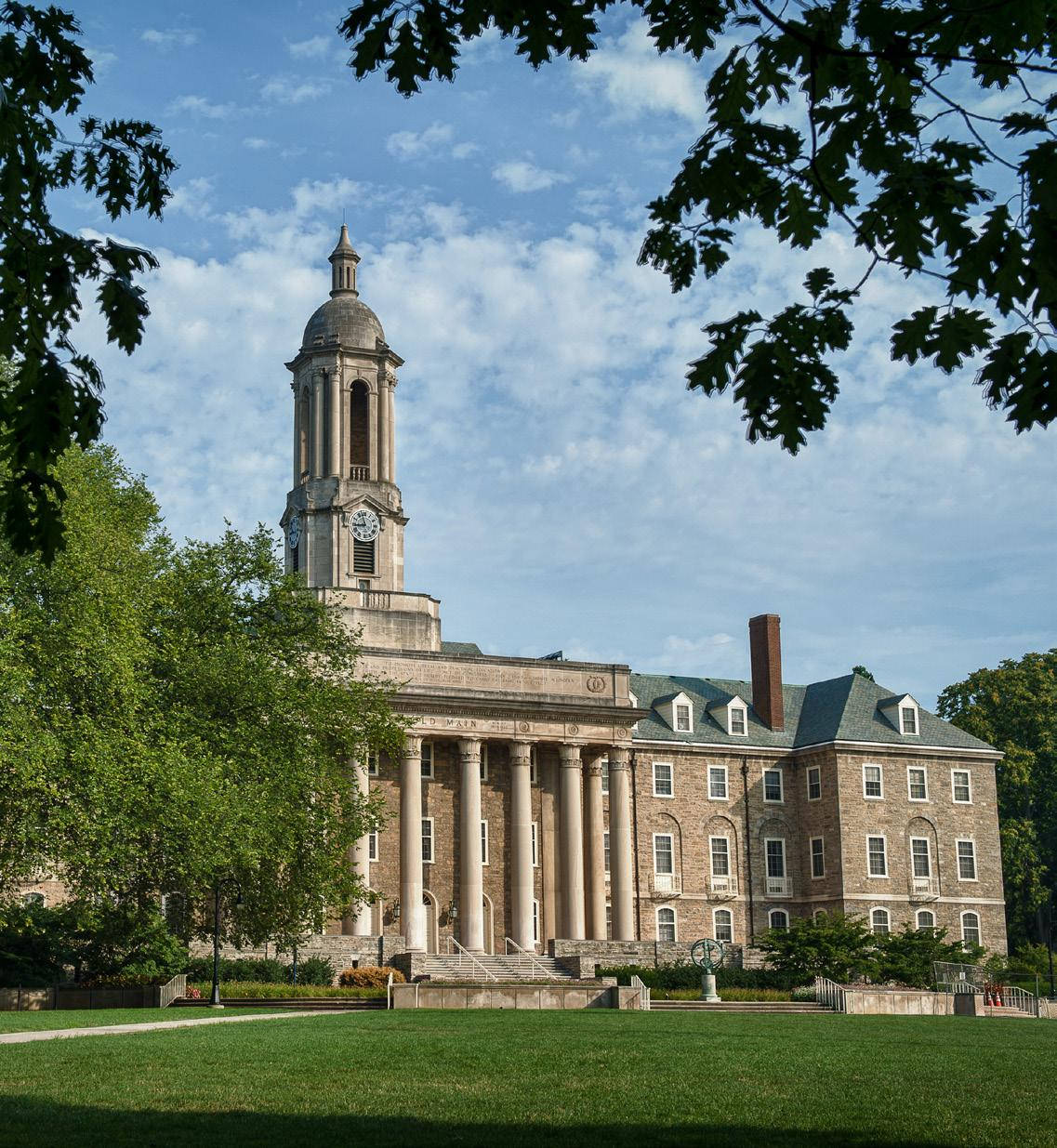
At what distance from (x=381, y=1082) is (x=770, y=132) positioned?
12016 millimetres

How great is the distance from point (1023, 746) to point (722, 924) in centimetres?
2259

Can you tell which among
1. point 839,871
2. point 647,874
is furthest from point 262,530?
point 839,871

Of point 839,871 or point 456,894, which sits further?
point 839,871

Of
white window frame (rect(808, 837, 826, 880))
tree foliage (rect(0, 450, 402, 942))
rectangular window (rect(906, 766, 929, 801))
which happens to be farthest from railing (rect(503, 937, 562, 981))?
rectangular window (rect(906, 766, 929, 801))

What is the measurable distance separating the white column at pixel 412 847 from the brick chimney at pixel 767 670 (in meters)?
19.4

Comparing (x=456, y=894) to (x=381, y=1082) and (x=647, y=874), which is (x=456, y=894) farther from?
(x=381, y=1082)

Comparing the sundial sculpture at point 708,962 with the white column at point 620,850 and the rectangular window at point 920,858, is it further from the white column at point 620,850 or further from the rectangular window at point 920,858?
the rectangular window at point 920,858

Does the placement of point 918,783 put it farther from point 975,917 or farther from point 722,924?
point 722,924

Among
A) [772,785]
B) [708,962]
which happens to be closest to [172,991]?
[708,962]

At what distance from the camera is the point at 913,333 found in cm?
863

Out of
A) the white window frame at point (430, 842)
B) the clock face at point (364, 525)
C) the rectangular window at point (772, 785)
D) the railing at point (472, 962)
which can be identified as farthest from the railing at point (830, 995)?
the clock face at point (364, 525)

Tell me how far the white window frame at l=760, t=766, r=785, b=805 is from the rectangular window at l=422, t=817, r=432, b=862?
54.6ft

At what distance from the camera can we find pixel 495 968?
56.6m

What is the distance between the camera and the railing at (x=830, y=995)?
42969 mm
